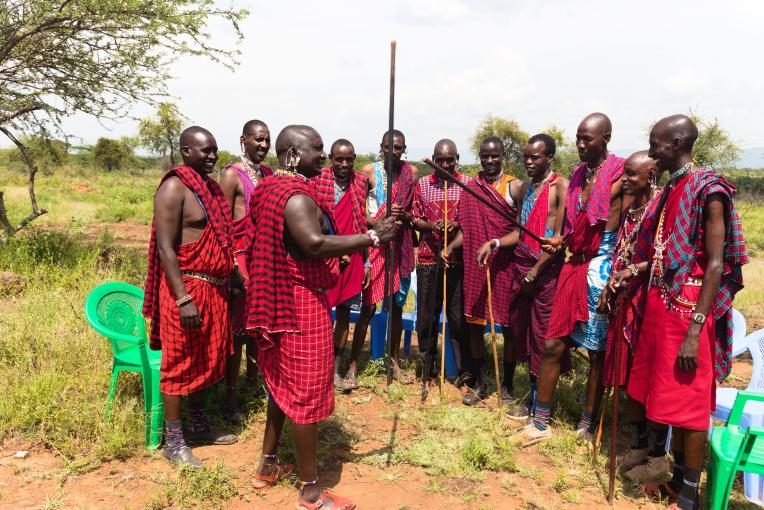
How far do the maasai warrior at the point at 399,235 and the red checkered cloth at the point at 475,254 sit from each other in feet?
1.69

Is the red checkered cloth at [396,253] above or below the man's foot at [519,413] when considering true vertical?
above

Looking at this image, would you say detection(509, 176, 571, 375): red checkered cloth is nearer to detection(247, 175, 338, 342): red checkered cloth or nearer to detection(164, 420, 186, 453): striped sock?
detection(247, 175, 338, 342): red checkered cloth

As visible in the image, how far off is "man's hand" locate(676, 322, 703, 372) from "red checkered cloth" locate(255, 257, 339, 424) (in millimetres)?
1759

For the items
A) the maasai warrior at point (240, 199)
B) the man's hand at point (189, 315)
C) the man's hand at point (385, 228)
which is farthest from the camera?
the maasai warrior at point (240, 199)

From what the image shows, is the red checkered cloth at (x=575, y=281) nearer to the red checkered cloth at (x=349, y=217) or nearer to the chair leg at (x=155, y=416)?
the red checkered cloth at (x=349, y=217)

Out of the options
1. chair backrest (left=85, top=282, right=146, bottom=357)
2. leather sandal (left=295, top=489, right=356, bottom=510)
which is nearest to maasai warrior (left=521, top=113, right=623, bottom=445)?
leather sandal (left=295, top=489, right=356, bottom=510)

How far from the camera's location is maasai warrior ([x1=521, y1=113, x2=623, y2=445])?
3.37 meters

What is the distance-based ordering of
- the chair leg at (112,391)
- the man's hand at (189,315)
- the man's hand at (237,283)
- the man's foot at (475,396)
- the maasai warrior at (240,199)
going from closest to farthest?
the man's hand at (189,315)
the chair leg at (112,391)
the man's hand at (237,283)
the maasai warrior at (240,199)
the man's foot at (475,396)

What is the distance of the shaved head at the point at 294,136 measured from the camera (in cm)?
271

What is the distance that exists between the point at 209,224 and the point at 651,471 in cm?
299

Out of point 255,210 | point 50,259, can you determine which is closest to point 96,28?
point 50,259

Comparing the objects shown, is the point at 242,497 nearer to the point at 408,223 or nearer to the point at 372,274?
the point at 372,274

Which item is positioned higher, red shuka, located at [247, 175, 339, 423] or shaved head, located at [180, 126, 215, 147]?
shaved head, located at [180, 126, 215, 147]

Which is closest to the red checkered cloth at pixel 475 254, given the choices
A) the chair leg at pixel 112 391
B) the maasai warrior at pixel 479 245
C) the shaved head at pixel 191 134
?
the maasai warrior at pixel 479 245
